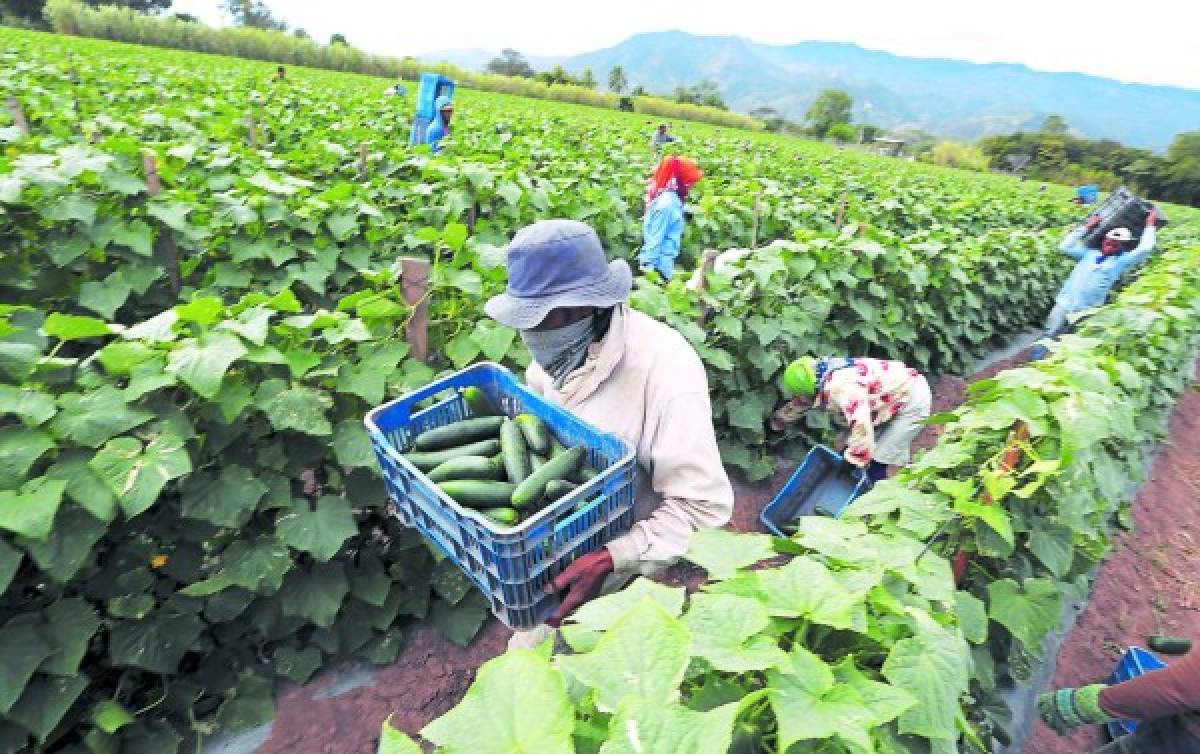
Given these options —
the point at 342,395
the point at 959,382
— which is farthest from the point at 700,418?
the point at 959,382

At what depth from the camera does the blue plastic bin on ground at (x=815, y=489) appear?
4.40m

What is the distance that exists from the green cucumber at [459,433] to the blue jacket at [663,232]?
195 inches

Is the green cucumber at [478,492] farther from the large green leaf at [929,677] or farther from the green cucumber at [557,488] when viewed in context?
the large green leaf at [929,677]

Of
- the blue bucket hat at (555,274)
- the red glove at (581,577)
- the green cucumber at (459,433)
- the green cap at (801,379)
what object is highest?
the blue bucket hat at (555,274)

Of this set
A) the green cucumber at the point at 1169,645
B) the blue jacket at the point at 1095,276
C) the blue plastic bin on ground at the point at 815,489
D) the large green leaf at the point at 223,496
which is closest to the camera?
the large green leaf at the point at 223,496

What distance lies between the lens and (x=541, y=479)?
202 centimetres

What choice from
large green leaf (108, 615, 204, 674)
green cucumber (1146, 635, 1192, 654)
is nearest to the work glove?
green cucumber (1146, 635, 1192, 654)

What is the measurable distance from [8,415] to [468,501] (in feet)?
5.36

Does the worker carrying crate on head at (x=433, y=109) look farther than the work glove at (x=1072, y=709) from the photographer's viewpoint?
Yes

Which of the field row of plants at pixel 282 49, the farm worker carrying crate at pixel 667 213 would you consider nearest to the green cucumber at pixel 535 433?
the farm worker carrying crate at pixel 667 213

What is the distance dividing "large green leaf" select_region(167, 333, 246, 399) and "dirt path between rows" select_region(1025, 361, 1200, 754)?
4.34 meters

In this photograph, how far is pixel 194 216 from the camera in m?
4.07

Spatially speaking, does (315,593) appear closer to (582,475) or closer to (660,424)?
(582,475)

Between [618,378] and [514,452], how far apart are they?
0.47 m
